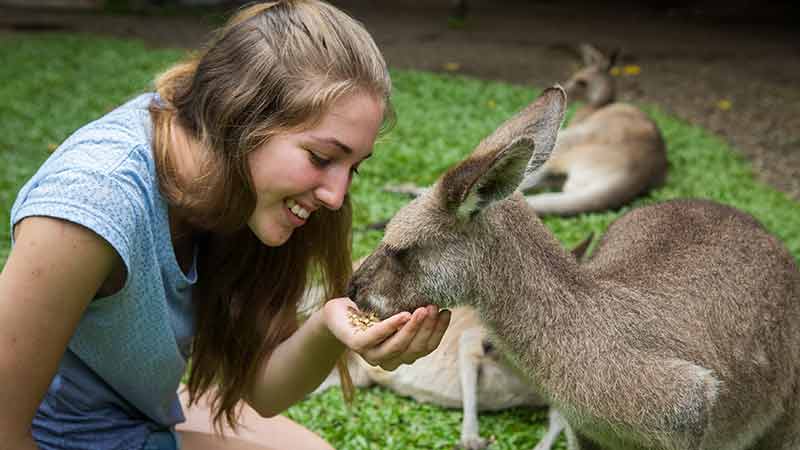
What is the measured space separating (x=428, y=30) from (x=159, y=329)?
29.2ft

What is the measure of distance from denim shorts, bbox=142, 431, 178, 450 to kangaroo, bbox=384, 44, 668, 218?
2417mm

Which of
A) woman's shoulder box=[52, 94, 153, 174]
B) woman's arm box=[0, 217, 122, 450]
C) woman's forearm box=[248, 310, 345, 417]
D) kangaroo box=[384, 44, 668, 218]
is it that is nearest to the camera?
woman's arm box=[0, 217, 122, 450]

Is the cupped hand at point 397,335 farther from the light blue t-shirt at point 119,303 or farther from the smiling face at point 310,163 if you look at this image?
the light blue t-shirt at point 119,303

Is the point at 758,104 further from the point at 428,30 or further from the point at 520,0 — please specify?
the point at 520,0

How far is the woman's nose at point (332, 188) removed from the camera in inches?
69.2

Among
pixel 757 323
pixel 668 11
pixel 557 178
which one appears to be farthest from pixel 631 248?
pixel 668 11

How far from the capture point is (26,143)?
5.22 m

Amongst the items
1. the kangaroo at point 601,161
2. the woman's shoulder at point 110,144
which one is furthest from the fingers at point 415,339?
the kangaroo at point 601,161

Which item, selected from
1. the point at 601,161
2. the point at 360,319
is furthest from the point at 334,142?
the point at 601,161

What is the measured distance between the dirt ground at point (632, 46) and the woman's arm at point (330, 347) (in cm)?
360

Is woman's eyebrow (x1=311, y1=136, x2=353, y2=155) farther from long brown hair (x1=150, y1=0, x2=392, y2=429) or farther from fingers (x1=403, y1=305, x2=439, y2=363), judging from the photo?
fingers (x1=403, y1=305, x2=439, y2=363)

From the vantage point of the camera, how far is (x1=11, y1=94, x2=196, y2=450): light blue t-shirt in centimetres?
158

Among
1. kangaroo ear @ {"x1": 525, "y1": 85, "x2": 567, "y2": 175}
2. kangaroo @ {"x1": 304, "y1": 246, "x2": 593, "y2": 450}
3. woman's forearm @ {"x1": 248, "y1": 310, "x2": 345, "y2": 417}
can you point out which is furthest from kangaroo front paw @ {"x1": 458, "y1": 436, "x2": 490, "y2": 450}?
kangaroo ear @ {"x1": 525, "y1": 85, "x2": 567, "y2": 175}

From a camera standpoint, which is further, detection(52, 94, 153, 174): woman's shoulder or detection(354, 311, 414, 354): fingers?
detection(354, 311, 414, 354): fingers
